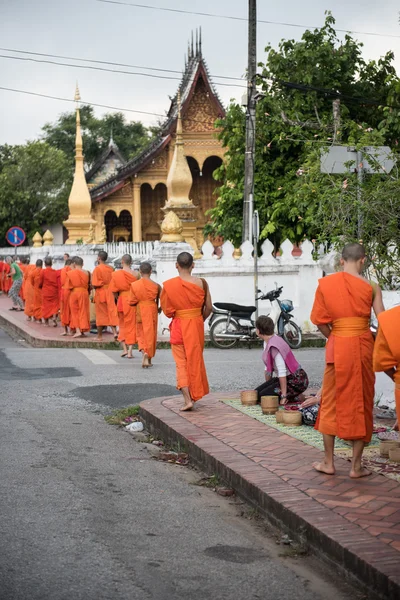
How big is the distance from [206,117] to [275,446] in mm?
27928

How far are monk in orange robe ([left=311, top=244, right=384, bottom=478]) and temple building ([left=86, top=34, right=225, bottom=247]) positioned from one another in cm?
2630

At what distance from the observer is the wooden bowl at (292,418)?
8438 mm

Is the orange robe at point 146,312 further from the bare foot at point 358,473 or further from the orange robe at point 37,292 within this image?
the orange robe at point 37,292

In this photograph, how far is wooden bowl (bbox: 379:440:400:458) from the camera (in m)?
7.10

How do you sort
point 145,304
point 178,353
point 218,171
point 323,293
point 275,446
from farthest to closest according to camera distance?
point 218,171, point 145,304, point 178,353, point 275,446, point 323,293

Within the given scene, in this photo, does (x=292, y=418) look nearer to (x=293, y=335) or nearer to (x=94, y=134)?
(x=293, y=335)

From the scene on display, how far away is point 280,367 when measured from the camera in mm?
9227

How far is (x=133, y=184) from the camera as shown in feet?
118

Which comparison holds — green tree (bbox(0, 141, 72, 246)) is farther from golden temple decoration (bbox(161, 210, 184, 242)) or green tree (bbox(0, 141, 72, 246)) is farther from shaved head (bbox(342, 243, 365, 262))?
shaved head (bbox(342, 243, 365, 262))

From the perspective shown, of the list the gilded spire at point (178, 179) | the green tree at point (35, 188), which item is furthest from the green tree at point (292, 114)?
the green tree at point (35, 188)

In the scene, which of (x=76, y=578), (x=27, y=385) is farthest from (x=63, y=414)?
(x=76, y=578)

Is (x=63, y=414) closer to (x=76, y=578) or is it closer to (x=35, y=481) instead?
(x=35, y=481)

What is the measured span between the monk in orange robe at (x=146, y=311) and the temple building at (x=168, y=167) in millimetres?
18452

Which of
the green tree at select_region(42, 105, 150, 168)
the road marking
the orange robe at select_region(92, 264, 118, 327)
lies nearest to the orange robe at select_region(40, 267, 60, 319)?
the orange robe at select_region(92, 264, 118, 327)
